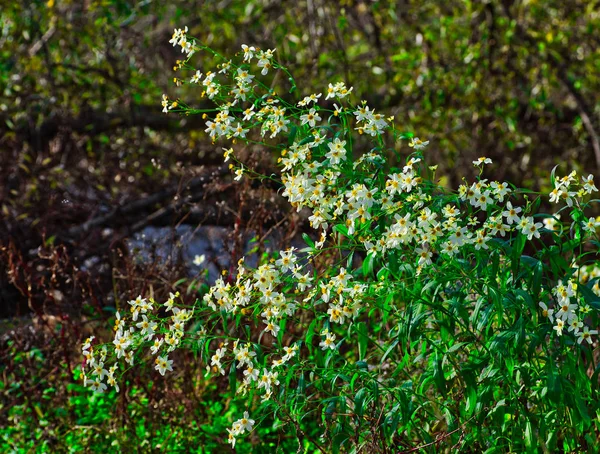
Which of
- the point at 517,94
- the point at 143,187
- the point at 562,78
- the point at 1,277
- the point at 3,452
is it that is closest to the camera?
the point at 3,452

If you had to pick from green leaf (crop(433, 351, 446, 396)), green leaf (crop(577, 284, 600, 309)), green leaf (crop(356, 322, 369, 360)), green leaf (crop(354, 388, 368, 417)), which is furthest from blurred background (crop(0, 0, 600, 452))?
green leaf (crop(577, 284, 600, 309))

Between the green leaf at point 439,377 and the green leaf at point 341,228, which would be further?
the green leaf at point 341,228

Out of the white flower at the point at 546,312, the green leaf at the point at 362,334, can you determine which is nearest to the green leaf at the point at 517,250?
the white flower at the point at 546,312

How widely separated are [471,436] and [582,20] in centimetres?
634

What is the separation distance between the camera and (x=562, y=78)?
7094 mm

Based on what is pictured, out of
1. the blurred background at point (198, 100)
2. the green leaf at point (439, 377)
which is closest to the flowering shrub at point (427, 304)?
the green leaf at point (439, 377)

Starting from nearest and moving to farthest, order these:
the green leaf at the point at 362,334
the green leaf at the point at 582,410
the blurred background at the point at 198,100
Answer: the green leaf at the point at 582,410, the green leaf at the point at 362,334, the blurred background at the point at 198,100

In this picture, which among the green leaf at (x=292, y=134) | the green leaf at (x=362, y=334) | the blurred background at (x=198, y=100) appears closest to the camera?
the green leaf at (x=362, y=334)

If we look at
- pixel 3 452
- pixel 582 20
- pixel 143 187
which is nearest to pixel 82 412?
pixel 3 452

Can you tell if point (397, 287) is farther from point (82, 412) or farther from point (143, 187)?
point (143, 187)

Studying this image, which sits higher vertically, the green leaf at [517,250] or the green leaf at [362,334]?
the green leaf at [517,250]

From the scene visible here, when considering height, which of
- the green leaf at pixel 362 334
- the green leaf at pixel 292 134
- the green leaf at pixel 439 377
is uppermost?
the green leaf at pixel 292 134

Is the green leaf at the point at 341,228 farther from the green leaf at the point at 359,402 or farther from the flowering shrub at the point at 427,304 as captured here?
the green leaf at the point at 359,402

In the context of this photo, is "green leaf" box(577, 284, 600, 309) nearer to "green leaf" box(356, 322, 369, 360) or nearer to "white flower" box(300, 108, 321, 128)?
"green leaf" box(356, 322, 369, 360)
